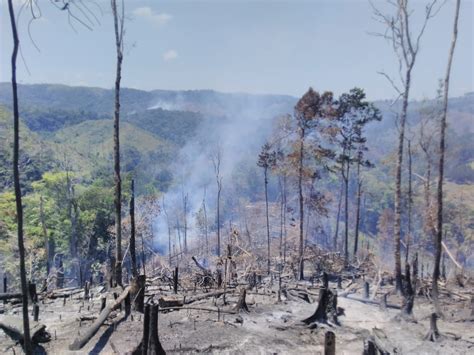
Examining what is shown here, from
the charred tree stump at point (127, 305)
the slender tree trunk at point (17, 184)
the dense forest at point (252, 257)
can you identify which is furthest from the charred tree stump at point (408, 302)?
the slender tree trunk at point (17, 184)

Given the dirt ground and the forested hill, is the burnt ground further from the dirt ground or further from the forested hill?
the forested hill

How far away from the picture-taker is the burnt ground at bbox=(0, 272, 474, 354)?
11.0m

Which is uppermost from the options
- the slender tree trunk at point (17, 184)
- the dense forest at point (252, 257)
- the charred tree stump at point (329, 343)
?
the slender tree trunk at point (17, 184)

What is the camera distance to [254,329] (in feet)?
42.5

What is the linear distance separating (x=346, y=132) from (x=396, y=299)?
1789 cm

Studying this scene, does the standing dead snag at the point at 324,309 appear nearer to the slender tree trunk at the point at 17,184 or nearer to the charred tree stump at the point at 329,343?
the charred tree stump at the point at 329,343

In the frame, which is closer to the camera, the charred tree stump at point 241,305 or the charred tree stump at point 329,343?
the charred tree stump at point 329,343

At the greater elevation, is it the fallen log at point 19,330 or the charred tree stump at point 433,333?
the fallen log at point 19,330

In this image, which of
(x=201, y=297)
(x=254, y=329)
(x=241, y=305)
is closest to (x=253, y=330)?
(x=254, y=329)

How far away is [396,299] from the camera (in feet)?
61.1

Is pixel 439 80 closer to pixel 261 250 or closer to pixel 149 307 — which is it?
pixel 261 250

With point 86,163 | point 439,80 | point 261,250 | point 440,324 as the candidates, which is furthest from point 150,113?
point 440,324

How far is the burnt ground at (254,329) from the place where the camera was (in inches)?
435

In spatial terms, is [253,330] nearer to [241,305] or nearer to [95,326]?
[241,305]
